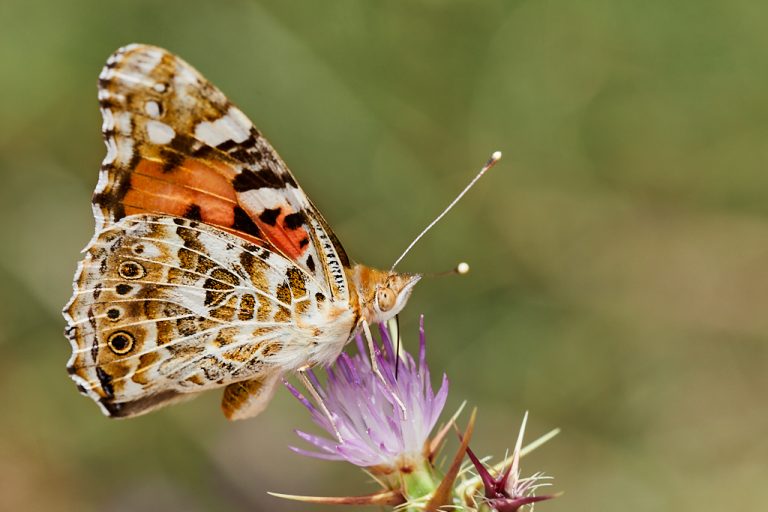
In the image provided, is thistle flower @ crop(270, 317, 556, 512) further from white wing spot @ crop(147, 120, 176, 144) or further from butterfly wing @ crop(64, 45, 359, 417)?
white wing spot @ crop(147, 120, 176, 144)

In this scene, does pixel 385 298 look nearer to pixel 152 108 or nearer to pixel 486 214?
pixel 152 108

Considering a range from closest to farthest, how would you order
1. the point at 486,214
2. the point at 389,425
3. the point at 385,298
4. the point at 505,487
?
the point at 505,487 → the point at 389,425 → the point at 385,298 → the point at 486,214

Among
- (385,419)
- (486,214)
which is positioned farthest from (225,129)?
(486,214)

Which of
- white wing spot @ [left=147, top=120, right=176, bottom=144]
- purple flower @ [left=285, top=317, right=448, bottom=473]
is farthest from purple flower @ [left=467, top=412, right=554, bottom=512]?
white wing spot @ [left=147, top=120, right=176, bottom=144]

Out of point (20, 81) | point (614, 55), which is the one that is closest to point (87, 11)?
point (20, 81)

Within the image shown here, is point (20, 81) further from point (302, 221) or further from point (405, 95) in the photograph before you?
point (302, 221)

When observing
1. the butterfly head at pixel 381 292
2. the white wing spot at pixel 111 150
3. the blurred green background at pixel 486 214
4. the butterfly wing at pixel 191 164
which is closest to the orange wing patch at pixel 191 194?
the butterfly wing at pixel 191 164
